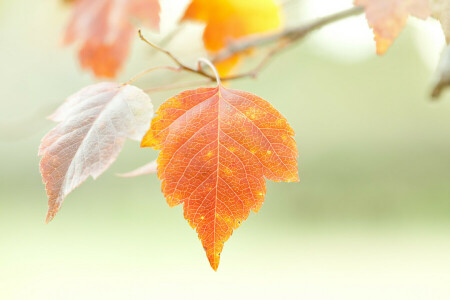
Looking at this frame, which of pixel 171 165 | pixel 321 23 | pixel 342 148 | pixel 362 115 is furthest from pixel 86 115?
pixel 362 115

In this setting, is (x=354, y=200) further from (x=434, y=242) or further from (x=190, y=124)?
(x=190, y=124)

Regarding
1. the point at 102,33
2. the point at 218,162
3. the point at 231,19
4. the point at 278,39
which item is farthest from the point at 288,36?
the point at 218,162

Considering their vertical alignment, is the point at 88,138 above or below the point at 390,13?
below

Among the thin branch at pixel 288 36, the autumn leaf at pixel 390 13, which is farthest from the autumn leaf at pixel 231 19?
the autumn leaf at pixel 390 13

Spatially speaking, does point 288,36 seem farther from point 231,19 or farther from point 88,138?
point 88,138

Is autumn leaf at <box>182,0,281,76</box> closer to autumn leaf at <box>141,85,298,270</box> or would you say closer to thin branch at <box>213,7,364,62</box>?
thin branch at <box>213,7,364,62</box>
